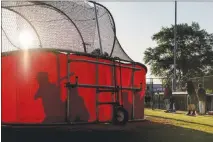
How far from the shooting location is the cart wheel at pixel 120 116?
9435 millimetres

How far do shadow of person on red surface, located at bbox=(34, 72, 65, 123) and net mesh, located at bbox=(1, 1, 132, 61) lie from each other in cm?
108

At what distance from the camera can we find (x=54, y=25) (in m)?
10.2

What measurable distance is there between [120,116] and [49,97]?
1.79 m

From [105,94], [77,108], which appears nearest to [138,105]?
[105,94]

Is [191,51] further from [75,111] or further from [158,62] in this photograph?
[75,111]

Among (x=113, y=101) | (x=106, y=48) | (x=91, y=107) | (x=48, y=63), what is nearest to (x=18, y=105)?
(x=48, y=63)

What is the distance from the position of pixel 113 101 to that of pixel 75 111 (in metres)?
1.19

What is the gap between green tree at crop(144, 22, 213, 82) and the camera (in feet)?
238

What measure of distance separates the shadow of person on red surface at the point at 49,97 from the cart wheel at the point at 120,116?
1345 mm

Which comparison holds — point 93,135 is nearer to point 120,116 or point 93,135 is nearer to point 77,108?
point 77,108

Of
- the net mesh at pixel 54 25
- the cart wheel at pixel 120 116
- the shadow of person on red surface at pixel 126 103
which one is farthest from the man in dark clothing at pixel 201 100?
the cart wheel at pixel 120 116

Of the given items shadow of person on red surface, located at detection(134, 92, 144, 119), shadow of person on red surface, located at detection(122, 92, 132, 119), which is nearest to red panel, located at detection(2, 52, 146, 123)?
shadow of person on red surface, located at detection(122, 92, 132, 119)

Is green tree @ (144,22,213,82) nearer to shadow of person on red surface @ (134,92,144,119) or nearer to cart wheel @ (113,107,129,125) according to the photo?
shadow of person on red surface @ (134,92,144,119)

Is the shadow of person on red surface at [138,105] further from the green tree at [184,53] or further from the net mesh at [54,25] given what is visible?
the green tree at [184,53]
